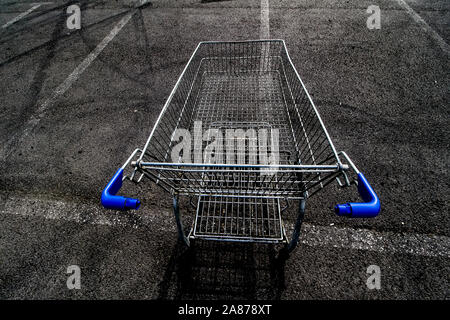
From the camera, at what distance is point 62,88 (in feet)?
13.2

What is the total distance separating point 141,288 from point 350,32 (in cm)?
552

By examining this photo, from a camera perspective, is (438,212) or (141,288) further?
(438,212)

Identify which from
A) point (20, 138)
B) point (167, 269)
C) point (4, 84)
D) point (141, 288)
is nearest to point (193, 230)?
point (167, 269)

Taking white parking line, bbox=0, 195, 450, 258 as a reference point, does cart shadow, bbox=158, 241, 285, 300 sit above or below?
below

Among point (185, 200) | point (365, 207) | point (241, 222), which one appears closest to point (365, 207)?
point (365, 207)

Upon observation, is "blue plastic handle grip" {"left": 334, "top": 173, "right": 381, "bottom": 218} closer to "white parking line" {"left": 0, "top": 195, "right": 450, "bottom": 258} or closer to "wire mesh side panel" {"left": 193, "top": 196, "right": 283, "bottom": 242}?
"wire mesh side panel" {"left": 193, "top": 196, "right": 283, "bottom": 242}

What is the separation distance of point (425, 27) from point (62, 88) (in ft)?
22.4

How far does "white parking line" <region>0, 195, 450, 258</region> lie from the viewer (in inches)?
81.7

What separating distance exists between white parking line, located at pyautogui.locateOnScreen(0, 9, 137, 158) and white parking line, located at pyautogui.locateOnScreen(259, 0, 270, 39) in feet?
10.5

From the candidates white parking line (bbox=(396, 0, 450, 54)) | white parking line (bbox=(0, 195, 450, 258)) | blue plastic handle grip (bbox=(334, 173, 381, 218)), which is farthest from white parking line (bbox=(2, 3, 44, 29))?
white parking line (bbox=(396, 0, 450, 54))

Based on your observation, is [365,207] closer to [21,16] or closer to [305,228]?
[305,228]
